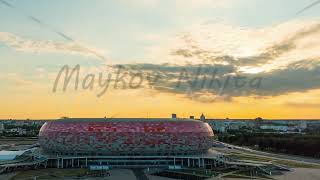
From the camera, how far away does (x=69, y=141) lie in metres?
61.7

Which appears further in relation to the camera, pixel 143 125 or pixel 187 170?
pixel 143 125

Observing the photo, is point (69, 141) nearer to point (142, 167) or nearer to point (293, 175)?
point (142, 167)

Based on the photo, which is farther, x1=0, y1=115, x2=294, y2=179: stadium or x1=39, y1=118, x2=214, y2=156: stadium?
x1=39, y1=118, x2=214, y2=156: stadium

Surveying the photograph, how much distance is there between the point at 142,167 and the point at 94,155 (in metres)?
6.97

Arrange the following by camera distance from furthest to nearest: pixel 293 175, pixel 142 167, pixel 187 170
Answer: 1. pixel 142 167
2. pixel 187 170
3. pixel 293 175

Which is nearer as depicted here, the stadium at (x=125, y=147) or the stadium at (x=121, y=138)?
the stadium at (x=125, y=147)

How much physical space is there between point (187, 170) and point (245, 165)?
23.3 ft

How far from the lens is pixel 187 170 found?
179ft

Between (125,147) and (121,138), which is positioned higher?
(121,138)

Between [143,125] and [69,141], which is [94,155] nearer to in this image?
[69,141]

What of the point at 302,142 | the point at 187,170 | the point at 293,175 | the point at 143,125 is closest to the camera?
the point at 293,175

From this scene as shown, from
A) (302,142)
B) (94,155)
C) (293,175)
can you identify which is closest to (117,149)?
(94,155)

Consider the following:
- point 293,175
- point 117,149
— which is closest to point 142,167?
point 117,149

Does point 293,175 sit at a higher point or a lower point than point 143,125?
lower
